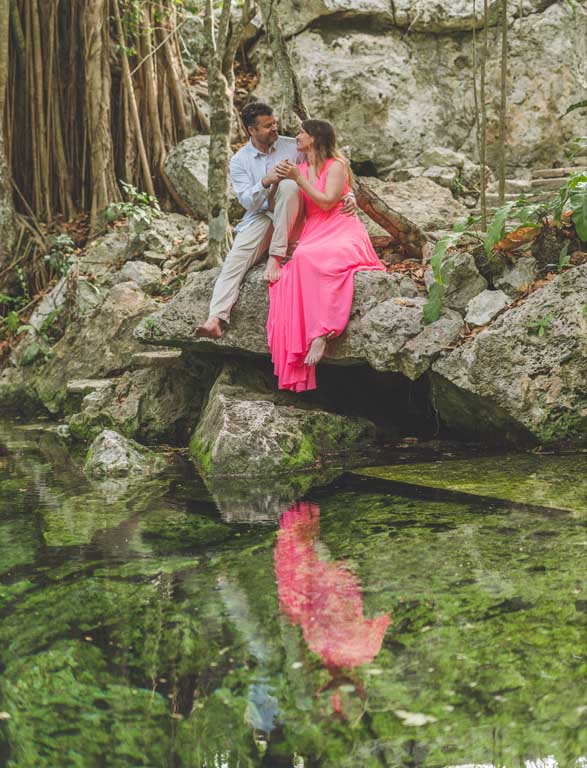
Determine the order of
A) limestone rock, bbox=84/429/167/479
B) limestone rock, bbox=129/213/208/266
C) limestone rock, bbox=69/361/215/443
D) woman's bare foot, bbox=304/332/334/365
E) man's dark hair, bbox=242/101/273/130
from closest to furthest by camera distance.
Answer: limestone rock, bbox=84/429/167/479 < woman's bare foot, bbox=304/332/334/365 < man's dark hair, bbox=242/101/273/130 < limestone rock, bbox=69/361/215/443 < limestone rock, bbox=129/213/208/266

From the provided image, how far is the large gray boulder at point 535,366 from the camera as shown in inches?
191

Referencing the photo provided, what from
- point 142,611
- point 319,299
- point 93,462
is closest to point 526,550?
point 142,611

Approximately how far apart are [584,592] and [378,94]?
9399 mm

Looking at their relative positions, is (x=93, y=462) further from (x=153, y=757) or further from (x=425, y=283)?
(x=153, y=757)

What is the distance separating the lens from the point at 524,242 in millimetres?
5426

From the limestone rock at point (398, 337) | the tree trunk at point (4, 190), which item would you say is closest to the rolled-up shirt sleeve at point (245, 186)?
the limestone rock at point (398, 337)

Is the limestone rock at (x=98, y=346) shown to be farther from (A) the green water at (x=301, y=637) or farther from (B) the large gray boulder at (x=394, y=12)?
(B) the large gray boulder at (x=394, y=12)

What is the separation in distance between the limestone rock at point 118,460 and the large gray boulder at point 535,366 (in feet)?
6.31

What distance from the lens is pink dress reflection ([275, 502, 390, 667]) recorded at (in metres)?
2.31

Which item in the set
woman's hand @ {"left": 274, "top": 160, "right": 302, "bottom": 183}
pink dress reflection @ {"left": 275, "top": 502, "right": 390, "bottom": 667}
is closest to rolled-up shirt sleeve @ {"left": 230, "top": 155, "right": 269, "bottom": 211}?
woman's hand @ {"left": 274, "top": 160, "right": 302, "bottom": 183}

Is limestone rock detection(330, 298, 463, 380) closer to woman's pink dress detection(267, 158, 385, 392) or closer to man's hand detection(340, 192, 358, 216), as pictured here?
woman's pink dress detection(267, 158, 385, 392)

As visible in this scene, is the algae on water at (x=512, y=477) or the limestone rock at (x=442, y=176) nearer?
the algae on water at (x=512, y=477)

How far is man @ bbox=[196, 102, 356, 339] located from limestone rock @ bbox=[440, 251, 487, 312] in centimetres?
84

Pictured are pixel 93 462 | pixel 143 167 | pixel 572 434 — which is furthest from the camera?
pixel 143 167
